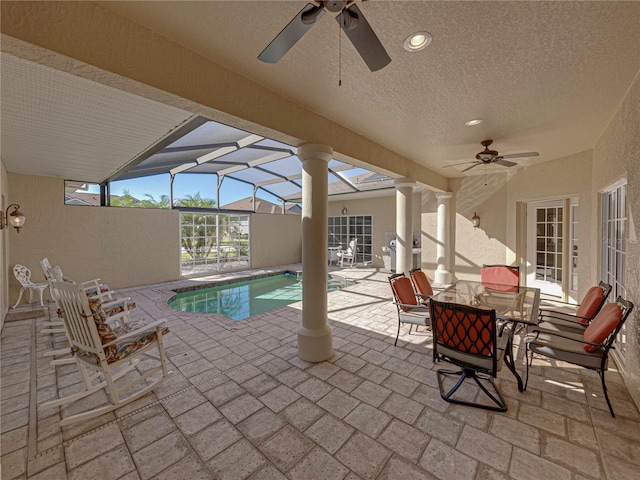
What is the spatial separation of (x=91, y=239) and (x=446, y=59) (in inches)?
307

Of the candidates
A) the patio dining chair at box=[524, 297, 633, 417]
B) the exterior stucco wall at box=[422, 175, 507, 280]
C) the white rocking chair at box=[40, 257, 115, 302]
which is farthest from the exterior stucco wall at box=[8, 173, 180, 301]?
the patio dining chair at box=[524, 297, 633, 417]

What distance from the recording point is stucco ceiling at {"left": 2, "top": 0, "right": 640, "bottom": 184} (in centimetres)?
160

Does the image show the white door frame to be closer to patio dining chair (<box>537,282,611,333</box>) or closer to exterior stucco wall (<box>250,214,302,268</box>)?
patio dining chair (<box>537,282,611,333</box>)

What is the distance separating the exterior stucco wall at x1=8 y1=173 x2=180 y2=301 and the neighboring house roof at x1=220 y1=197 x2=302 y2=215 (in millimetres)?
2154

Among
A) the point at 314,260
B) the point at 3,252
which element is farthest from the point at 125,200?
the point at 314,260

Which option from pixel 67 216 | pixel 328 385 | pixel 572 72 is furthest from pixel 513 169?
pixel 67 216

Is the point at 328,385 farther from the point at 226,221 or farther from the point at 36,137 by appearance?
the point at 226,221

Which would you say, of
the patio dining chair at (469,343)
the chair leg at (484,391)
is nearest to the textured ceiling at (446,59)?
the patio dining chair at (469,343)

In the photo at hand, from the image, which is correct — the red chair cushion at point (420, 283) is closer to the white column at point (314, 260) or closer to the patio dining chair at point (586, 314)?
the patio dining chair at point (586, 314)

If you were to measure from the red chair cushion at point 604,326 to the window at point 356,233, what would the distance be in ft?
26.5

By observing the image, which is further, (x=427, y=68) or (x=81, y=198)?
(x=81, y=198)

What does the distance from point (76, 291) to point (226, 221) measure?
7425 mm

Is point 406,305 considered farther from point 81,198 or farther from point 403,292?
point 81,198

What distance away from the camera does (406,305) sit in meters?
3.27
